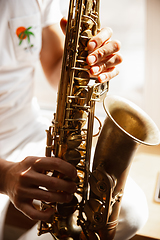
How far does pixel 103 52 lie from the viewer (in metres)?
0.80

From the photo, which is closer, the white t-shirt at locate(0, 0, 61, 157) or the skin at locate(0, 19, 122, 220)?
the skin at locate(0, 19, 122, 220)

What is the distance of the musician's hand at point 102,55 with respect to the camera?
78 cm

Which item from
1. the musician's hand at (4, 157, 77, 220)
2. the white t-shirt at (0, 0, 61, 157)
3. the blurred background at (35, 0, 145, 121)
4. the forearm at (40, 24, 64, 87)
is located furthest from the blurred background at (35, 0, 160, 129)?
the musician's hand at (4, 157, 77, 220)

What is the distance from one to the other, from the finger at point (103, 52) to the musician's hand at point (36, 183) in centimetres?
30

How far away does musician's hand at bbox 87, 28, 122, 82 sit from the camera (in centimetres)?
78

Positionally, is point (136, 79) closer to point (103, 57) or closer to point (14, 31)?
point (14, 31)

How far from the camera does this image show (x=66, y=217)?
0.85 m

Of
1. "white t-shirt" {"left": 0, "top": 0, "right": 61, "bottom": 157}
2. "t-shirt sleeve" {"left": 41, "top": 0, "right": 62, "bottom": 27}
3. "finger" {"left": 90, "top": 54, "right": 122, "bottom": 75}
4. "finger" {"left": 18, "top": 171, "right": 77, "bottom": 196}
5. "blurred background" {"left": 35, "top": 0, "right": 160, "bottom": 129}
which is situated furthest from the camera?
"blurred background" {"left": 35, "top": 0, "right": 160, "bottom": 129}

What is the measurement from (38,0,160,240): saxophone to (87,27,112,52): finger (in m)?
0.03

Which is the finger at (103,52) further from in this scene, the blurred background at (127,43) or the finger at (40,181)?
the blurred background at (127,43)

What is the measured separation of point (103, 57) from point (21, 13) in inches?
20.8

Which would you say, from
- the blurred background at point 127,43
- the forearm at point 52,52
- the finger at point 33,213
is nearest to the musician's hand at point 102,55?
the finger at point 33,213

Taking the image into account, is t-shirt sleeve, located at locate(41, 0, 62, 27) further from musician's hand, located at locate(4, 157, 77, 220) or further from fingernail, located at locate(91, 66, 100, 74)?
musician's hand, located at locate(4, 157, 77, 220)

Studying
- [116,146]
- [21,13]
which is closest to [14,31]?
[21,13]
